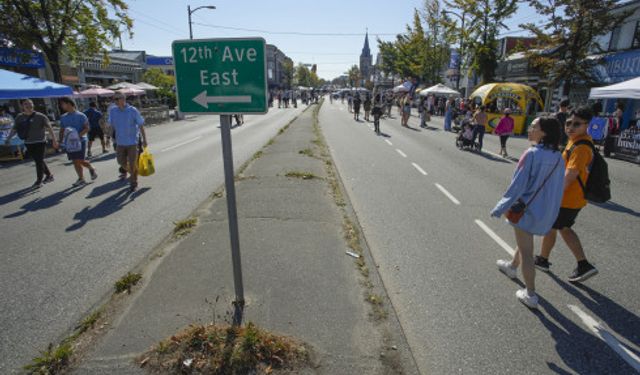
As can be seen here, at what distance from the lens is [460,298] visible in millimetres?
3750

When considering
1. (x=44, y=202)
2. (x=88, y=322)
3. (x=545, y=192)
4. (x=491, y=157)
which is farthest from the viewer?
A: (x=491, y=157)

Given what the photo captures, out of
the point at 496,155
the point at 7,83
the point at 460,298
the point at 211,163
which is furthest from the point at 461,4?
the point at 460,298

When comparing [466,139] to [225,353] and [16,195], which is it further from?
[16,195]

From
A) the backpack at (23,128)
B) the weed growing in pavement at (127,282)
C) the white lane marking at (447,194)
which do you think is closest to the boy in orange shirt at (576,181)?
the white lane marking at (447,194)

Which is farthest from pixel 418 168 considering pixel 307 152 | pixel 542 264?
pixel 542 264

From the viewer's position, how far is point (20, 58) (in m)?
18.3

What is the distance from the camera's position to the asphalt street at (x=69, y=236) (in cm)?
341

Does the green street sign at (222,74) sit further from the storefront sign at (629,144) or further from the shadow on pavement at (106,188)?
the storefront sign at (629,144)

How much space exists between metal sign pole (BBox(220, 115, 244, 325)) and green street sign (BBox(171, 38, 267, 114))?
6.4 inches

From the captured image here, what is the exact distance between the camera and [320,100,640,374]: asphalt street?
295cm

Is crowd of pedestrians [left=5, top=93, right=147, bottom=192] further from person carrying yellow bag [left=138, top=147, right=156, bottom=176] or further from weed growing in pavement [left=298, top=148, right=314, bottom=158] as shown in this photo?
weed growing in pavement [left=298, top=148, right=314, bottom=158]

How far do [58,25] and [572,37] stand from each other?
76.3 ft

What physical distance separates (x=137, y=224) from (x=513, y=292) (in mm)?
5274

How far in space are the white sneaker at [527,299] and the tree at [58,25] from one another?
18197 mm
